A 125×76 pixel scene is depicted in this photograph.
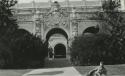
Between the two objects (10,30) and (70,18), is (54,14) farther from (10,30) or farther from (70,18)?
(10,30)

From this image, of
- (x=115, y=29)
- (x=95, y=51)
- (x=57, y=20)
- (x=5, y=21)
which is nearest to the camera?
(x=5, y=21)

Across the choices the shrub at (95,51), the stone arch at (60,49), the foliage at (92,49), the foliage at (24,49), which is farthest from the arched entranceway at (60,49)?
the foliage at (92,49)

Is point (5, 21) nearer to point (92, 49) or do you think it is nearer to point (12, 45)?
point (12, 45)

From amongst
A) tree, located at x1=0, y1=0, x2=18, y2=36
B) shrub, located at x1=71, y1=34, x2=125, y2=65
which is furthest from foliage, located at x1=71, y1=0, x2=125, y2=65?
tree, located at x1=0, y1=0, x2=18, y2=36

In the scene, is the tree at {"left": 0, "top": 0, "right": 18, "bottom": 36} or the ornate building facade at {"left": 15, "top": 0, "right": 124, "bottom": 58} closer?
the tree at {"left": 0, "top": 0, "right": 18, "bottom": 36}

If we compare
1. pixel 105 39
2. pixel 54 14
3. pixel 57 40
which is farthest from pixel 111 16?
pixel 57 40

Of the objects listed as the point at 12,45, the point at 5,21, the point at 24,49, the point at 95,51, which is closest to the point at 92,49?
the point at 95,51

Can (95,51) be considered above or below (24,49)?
below

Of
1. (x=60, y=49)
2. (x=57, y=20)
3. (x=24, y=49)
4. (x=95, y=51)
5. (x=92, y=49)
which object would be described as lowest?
(x=60, y=49)

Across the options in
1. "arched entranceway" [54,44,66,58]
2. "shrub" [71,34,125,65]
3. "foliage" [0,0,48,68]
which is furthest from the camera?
"arched entranceway" [54,44,66,58]

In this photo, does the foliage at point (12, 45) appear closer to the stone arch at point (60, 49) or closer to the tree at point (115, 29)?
the tree at point (115, 29)

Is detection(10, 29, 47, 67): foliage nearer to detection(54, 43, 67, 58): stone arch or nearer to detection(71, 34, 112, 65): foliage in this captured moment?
detection(71, 34, 112, 65): foliage

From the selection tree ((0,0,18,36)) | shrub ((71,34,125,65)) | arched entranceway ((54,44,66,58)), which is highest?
tree ((0,0,18,36))

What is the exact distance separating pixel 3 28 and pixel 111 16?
65.1ft
